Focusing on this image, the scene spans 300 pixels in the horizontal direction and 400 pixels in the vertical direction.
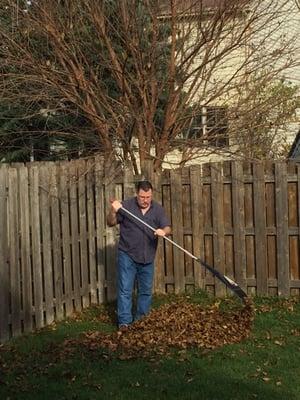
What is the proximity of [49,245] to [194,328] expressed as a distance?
1.96m

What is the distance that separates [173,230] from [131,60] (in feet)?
8.05

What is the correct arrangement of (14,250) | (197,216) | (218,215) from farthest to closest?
1. (197,216)
2. (218,215)
3. (14,250)

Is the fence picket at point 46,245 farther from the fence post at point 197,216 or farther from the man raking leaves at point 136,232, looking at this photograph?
the fence post at point 197,216

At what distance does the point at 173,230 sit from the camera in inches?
356

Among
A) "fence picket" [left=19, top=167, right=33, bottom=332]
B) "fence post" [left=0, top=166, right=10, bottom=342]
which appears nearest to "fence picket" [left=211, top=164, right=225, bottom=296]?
"fence picket" [left=19, top=167, right=33, bottom=332]

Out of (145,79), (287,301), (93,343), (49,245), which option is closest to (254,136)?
(145,79)

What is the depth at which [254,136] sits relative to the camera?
35.5 ft

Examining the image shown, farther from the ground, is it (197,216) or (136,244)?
(197,216)

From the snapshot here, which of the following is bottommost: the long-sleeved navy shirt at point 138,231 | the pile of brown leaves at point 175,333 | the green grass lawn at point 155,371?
the green grass lawn at point 155,371

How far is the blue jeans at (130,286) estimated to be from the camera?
7289 mm

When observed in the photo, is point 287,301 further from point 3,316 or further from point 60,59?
point 60,59

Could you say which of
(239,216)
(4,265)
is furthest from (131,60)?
(4,265)

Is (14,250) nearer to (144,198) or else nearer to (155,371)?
(144,198)

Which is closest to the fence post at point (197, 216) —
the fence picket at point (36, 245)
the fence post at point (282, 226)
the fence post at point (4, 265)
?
the fence post at point (282, 226)
